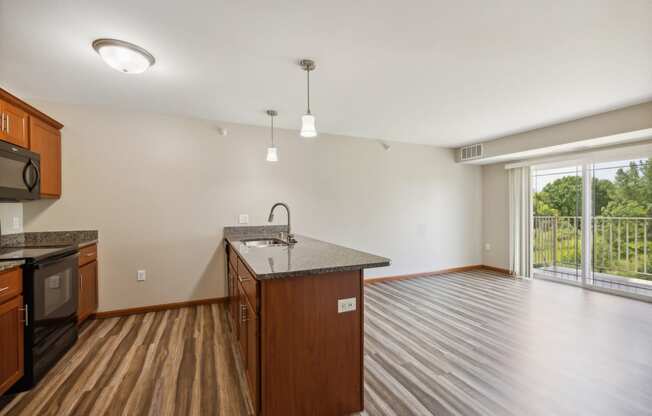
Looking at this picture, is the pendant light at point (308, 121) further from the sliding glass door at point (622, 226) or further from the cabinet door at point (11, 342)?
the sliding glass door at point (622, 226)

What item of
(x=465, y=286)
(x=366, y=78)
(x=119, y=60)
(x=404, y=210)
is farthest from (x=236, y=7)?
(x=465, y=286)

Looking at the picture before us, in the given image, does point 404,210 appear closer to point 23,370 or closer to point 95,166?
point 95,166

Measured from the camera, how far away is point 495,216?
551 cm

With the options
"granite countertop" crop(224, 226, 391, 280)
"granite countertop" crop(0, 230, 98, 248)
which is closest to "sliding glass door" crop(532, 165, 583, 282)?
"granite countertop" crop(224, 226, 391, 280)

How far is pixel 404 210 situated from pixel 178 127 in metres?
3.68

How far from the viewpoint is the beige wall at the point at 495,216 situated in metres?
5.32

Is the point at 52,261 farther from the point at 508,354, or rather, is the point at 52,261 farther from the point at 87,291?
the point at 508,354

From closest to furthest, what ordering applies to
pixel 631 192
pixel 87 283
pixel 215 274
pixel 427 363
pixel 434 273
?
pixel 427 363
pixel 87 283
pixel 215 274
pixel 631 192
pixel 434 273

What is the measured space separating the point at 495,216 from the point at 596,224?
151 centimetres

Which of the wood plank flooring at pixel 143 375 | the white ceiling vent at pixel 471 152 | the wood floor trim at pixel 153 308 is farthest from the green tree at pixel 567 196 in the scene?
the wood floor trim at pixel 153 308

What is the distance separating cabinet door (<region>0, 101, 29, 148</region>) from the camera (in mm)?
2232

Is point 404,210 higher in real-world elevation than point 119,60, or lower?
lower

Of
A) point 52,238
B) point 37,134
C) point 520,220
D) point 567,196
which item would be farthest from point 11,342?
point 567,196

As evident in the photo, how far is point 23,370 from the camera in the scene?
193 centimetres
